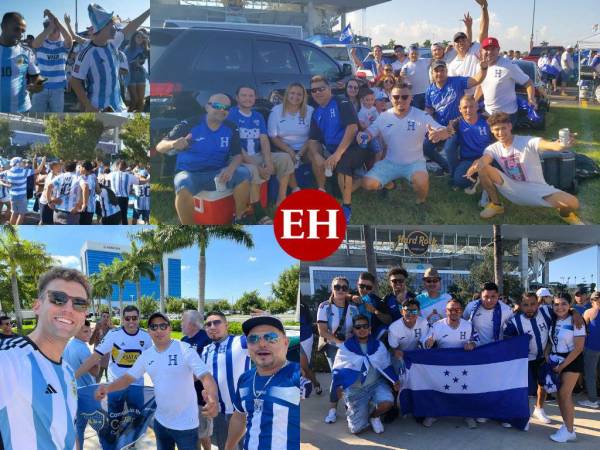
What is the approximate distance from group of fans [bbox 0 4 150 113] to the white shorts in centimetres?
300

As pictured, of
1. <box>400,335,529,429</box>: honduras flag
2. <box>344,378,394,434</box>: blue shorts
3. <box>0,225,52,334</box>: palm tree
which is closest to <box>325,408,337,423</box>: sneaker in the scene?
<box>344,378,394,434</box>: blue shorts

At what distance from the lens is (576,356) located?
4.35 meters

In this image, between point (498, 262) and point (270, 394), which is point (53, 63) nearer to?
point (498, 262)

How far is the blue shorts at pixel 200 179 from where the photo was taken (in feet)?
18.1

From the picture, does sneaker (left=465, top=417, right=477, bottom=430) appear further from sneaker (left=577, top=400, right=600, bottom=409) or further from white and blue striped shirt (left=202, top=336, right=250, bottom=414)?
white and blue striped shirt (left=202, top=336, right=250, bottom=414)

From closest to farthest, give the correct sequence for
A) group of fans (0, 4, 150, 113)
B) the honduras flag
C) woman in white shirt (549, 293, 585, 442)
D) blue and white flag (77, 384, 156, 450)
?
blue and white flag (77, 384, 156, 450)
woman in white shirt (549, 293, 585, 442)
the honduras flag
group of fans (0, 4, 150, 113)

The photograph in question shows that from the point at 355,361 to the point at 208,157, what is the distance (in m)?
2.13

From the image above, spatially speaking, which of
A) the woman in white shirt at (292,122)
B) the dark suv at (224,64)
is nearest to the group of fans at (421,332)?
the woman in white shirt at (292,122)

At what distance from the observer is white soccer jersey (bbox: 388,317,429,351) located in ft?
14.2

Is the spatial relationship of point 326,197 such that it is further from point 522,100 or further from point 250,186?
point 522,100

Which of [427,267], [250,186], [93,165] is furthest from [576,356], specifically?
[93,165]

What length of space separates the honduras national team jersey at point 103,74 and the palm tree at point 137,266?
2.32 metres

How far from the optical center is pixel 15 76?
539 cm

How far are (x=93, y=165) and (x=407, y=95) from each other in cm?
255
